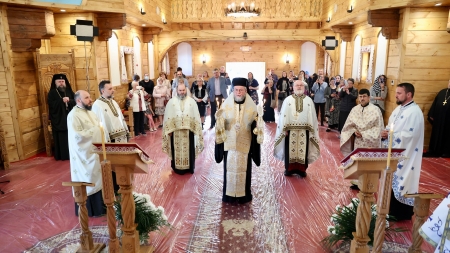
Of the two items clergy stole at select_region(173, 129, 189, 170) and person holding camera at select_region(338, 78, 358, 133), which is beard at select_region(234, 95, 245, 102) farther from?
person holding camera at select_region(338, 78, 358, 133)

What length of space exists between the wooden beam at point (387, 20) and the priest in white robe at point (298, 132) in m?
3.56

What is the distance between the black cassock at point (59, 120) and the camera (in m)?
7.26

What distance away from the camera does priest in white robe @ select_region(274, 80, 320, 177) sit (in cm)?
581

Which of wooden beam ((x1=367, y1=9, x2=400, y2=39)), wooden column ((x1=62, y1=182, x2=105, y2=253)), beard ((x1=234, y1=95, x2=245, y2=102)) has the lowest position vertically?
wooden column ((x1=62, y1=182, x2=105, y2=253))

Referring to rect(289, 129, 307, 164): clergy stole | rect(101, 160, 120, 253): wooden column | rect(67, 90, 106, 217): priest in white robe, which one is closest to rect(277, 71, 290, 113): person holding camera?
rect(289, 129, 307, 164): clergy stole

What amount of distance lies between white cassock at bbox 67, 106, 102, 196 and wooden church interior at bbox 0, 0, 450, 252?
2.22 feet

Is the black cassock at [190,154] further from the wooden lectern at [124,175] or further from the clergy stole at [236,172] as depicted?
the wooden lectern at [124,175]

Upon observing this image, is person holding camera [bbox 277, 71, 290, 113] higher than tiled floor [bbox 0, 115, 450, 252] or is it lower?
higher

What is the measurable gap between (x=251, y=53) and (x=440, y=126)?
37.3 ft

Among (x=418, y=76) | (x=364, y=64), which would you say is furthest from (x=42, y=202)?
(x=364, y=64)

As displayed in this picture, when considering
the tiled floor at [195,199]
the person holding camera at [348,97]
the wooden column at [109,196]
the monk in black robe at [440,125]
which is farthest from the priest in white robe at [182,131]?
the monk in black robe at [440,125]

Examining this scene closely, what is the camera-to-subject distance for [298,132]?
591cm

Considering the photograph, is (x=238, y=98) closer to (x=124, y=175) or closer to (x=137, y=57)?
(x=124, y=175)

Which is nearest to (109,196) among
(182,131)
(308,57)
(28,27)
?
(182,131)
